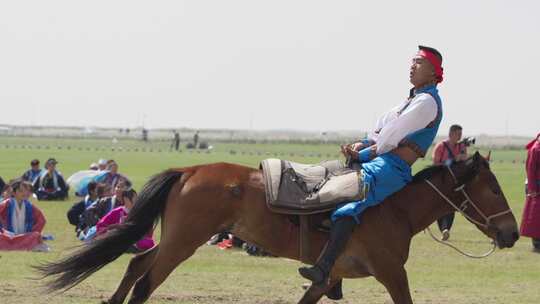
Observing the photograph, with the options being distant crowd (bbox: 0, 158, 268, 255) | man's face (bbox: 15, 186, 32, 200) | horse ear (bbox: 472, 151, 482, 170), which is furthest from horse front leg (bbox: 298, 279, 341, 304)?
man's face (bbox: 15, 186, 32, 200)

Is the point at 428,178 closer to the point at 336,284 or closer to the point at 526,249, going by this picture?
the point at 336,284

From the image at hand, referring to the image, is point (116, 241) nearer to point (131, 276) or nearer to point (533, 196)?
point (131, 276)

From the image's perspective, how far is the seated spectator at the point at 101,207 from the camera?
56.8ft

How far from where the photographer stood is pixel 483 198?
391 inches

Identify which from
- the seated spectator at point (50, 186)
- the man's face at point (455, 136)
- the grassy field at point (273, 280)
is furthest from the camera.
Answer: the seated spectator at point (50, 186)

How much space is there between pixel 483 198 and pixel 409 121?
106cm

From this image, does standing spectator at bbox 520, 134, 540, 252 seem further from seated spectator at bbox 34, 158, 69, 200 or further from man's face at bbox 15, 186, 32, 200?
seated spectator at bbox 34, 158, 69, 200

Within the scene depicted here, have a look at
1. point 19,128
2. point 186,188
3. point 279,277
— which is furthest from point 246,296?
point 19,128

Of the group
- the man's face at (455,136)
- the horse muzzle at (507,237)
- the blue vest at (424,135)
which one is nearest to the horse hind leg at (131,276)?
the blue vest at (424,135)

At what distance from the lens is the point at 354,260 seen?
9.57 meters

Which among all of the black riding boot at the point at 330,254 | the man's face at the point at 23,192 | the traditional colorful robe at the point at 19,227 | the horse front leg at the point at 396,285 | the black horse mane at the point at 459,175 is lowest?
the traditional colorful robe at the point at 19,227

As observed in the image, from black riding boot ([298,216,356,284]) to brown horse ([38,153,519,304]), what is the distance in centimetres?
16

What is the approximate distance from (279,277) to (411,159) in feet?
15.9

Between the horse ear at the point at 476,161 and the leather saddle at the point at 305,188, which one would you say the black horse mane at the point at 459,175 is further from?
the leather saddle at the point at 305,188
